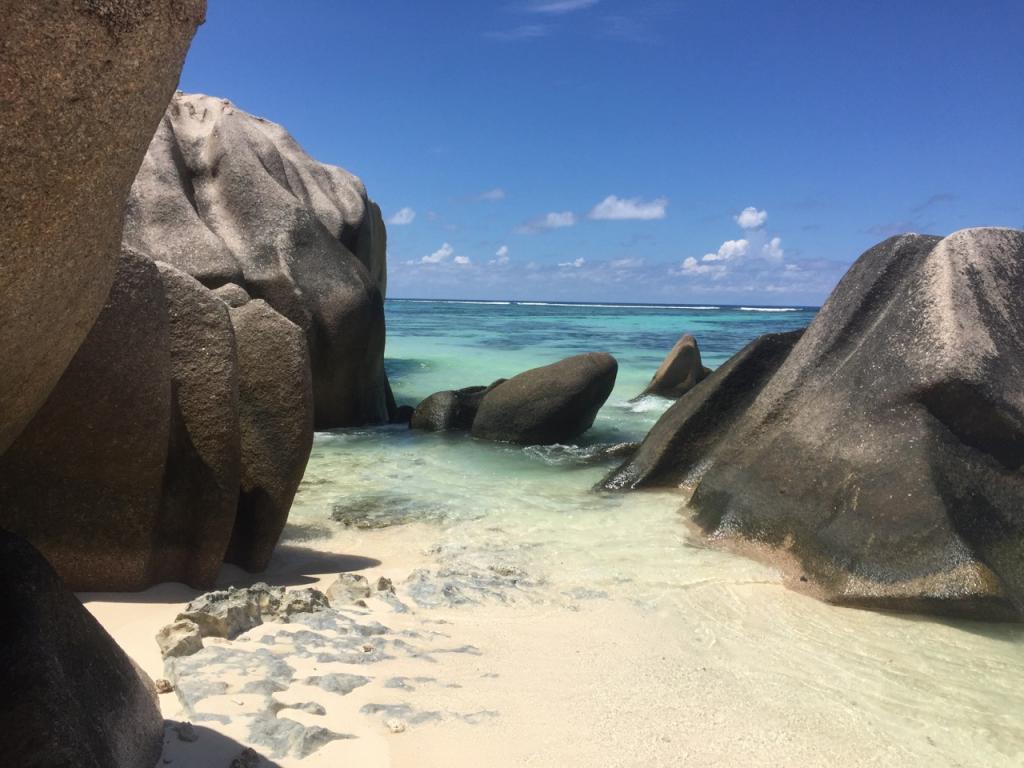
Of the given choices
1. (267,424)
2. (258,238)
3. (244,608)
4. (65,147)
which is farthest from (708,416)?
(258,238)

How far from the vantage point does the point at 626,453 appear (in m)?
8.29

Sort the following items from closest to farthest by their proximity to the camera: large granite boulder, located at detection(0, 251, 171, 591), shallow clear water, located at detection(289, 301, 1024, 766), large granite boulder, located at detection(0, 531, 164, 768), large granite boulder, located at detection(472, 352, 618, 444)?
large granite boulder, located at detection(0, 531, 164, 768) → shallow clear water, located at detection(289, 301, 1024, 766) → large granite boulder, located at detection(0, 251, 171, 591) → large granite boulder, located at detection(472, 352, 618, 444)

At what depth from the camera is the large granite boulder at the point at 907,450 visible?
157 inches

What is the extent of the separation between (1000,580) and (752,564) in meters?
1.17

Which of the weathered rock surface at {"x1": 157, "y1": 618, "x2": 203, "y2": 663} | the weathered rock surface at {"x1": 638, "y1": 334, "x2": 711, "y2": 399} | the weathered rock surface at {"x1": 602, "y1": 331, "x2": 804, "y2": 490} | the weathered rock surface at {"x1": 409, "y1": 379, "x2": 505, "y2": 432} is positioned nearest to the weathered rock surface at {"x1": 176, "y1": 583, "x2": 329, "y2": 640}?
the weathered rock surface at {"x1": 157, "y1": 618, "x2": 203, "y2": 663}

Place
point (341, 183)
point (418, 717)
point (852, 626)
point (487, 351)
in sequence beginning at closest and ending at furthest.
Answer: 1. point (418, 717)
2. point (852, 626)
3. point (341, 183)
4. point (487, 351)

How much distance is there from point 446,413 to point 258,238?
9.59ft

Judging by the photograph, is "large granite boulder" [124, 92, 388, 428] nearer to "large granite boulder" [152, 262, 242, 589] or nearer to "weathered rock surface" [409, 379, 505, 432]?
"weathered rock surface" [409, 379, 505, 432]

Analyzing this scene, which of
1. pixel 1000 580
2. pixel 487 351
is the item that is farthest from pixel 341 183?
pixel 487 351

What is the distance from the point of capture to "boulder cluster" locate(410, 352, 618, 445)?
30.5 ft

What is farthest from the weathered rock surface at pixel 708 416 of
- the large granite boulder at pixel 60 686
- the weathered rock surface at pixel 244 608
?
the large granite boulder at pixel 60 686

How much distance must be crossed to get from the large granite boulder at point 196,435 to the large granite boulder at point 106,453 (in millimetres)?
110

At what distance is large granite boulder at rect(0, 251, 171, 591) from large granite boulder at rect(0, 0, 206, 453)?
5.15 ft

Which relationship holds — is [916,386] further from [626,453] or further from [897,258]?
[626,453]
